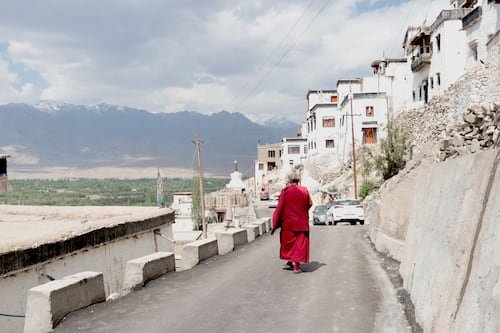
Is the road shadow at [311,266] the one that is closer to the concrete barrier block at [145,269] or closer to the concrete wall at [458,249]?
the concrete wall at [458,249]

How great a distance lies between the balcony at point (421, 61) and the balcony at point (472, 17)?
720 cm

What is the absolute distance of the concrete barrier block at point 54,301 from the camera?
622 cm

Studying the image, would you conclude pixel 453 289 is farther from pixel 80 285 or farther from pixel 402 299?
pixel 80 285

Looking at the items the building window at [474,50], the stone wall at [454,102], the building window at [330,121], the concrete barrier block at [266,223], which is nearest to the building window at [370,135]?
the stone wall at [454,102]

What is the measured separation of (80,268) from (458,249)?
10.5m

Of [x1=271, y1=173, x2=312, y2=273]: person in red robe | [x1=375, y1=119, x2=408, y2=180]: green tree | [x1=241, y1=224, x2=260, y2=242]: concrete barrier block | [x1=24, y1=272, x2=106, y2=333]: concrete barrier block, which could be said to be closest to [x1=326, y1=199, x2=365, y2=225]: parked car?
[x1=241, y1=224, x2=260, y2=242]: concrete barrier block

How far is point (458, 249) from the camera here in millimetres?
4820

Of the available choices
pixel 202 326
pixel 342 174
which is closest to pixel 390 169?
pixel 342 174

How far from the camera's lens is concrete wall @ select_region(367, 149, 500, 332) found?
376cm

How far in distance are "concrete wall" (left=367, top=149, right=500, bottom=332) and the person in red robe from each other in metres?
2.18

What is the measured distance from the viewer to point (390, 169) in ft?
135

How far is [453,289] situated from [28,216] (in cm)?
2099

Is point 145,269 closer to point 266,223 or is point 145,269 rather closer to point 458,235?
point 458,235

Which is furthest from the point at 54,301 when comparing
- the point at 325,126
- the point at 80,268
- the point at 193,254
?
the point at 325,126
